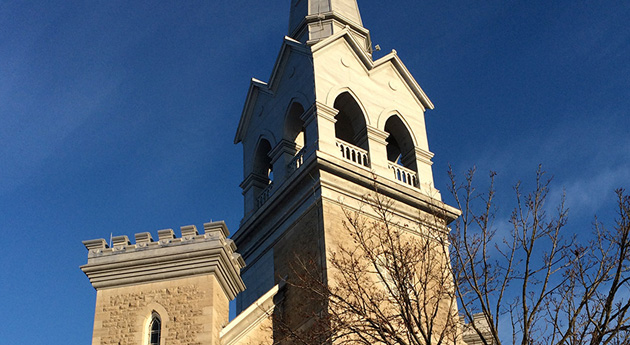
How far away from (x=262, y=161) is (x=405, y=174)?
5.16m

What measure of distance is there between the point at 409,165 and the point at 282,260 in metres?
5.08

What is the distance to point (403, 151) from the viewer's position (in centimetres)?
2291

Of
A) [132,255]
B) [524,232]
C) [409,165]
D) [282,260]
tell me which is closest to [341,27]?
[409,165]

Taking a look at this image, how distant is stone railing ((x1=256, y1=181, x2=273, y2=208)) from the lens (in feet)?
72.6

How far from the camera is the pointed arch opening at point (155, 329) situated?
1496 cm

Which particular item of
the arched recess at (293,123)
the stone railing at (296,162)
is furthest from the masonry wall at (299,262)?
the arched recess at (293,123)

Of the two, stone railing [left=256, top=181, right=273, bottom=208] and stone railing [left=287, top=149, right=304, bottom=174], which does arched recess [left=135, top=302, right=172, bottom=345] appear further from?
stone railing [left=256, top=181, right=273, bottom=208]

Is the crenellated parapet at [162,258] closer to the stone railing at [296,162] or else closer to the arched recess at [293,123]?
the stone railing at [296,162]

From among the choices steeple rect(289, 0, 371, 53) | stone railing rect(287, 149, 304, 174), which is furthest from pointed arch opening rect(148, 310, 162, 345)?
steeple rect(289, 0, 371, 53)

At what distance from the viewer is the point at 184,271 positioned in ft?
51.4

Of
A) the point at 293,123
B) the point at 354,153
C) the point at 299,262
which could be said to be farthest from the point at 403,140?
the point at 299,262

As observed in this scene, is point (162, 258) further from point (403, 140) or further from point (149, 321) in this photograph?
point (403, 140)

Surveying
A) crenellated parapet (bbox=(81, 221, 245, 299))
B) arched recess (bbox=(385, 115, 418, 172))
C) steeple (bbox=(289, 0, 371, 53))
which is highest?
steeple (bbox=(289, 0, 371, 53))

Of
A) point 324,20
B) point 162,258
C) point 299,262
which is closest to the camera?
point 162,258
